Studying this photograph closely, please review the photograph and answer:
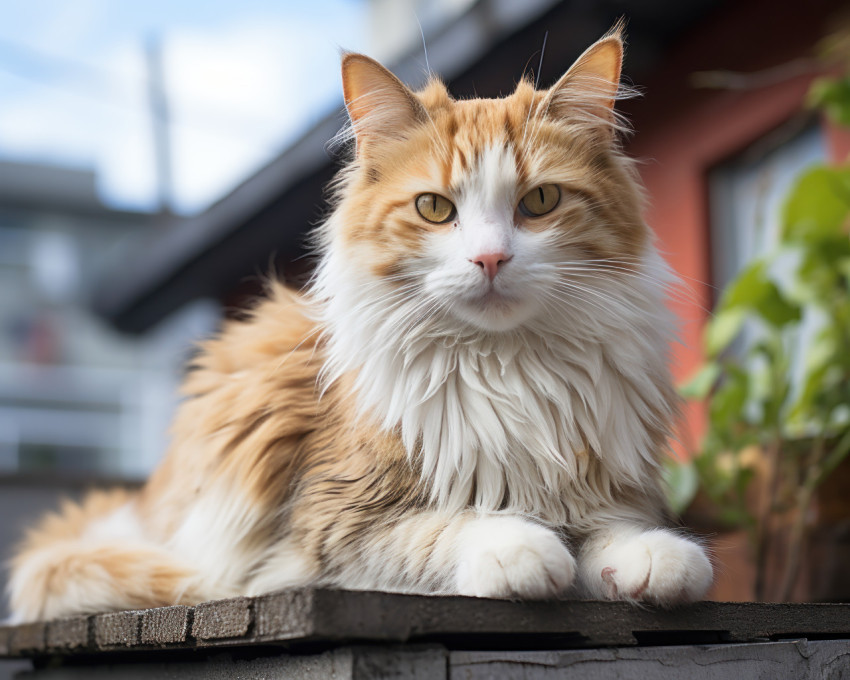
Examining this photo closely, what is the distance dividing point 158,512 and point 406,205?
802mm

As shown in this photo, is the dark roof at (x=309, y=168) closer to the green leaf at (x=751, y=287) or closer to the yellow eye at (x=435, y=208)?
the yellow eye at (x=435, y=208)

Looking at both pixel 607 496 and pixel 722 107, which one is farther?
pixel 722 107

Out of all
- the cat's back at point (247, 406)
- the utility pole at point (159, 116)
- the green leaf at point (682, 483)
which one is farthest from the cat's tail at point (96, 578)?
the utility pole at point (159, 116)

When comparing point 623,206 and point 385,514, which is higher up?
point 623,206

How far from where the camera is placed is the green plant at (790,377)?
6.34ft

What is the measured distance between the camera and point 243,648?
1.01m

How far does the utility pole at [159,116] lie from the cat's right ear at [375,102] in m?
4.33

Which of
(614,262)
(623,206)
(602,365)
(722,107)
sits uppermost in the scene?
(722,107)

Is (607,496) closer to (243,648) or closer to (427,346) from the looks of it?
(427,346)

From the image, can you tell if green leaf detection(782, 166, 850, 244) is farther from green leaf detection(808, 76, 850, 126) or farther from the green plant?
green leaf detection(808, 76, 850, 126)

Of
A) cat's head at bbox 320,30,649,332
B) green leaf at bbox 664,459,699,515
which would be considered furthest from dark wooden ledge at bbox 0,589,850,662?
green leaf at bbox 664,459,699,515

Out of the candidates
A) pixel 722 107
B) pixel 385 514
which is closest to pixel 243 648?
pixel 385 514

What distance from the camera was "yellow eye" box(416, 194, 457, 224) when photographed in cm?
112

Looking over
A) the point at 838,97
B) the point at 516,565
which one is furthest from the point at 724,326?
the point at 516,565
